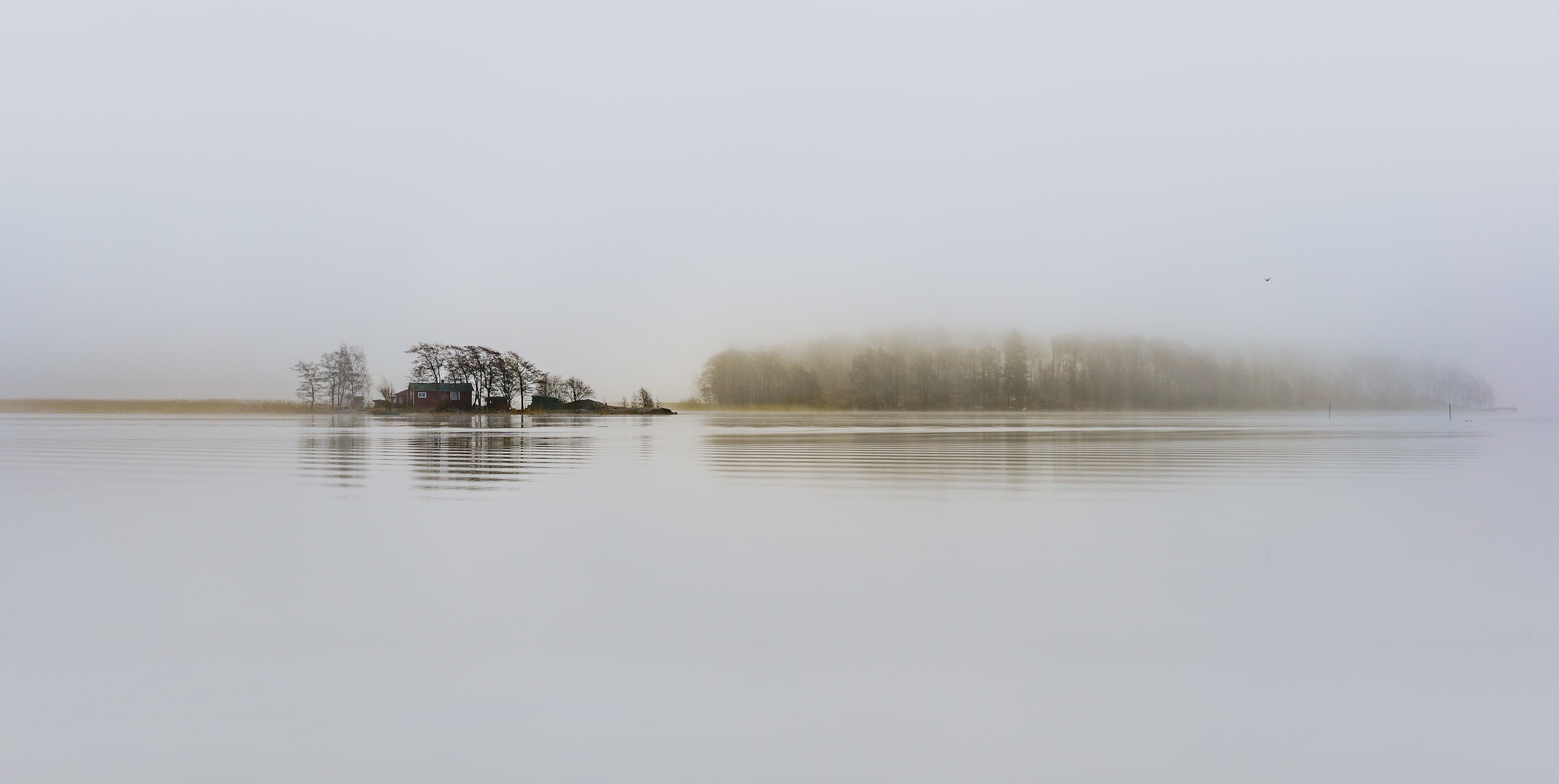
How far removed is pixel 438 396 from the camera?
76.8 metres

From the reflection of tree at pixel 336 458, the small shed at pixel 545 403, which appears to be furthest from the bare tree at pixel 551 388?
the reflection of tree at pixel 336 458

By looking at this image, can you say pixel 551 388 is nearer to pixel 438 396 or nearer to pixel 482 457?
pixel 438 396

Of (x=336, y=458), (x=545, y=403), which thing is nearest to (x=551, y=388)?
(x=545, y=403)

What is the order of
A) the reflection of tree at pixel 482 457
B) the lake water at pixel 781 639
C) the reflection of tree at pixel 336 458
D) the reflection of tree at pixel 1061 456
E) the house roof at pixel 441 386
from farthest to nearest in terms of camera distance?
1. the house roof at pixel 441 386
2. the reflection of tree at pixel 1061 456
3. the reflection of tree at pixel 336 458
4. the reflection of tree at pixel 482 457
5. the lake water at pixel 781 639

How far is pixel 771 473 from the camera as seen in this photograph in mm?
14227

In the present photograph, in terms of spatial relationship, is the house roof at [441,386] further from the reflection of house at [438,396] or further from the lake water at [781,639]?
the lake water at [781,639]

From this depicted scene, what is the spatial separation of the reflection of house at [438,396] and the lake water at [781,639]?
2709 inches

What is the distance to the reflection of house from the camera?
75938 mm

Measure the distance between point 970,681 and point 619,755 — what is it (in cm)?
178

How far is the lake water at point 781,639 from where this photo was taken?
127 inches

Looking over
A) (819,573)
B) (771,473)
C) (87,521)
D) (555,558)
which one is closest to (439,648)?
(555,558)

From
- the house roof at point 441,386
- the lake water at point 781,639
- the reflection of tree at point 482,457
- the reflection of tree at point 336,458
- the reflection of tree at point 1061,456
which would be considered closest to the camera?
the lake water at point 781,639

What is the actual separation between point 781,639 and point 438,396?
261 ft

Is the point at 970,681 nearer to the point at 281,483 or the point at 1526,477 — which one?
the point at 281,483
